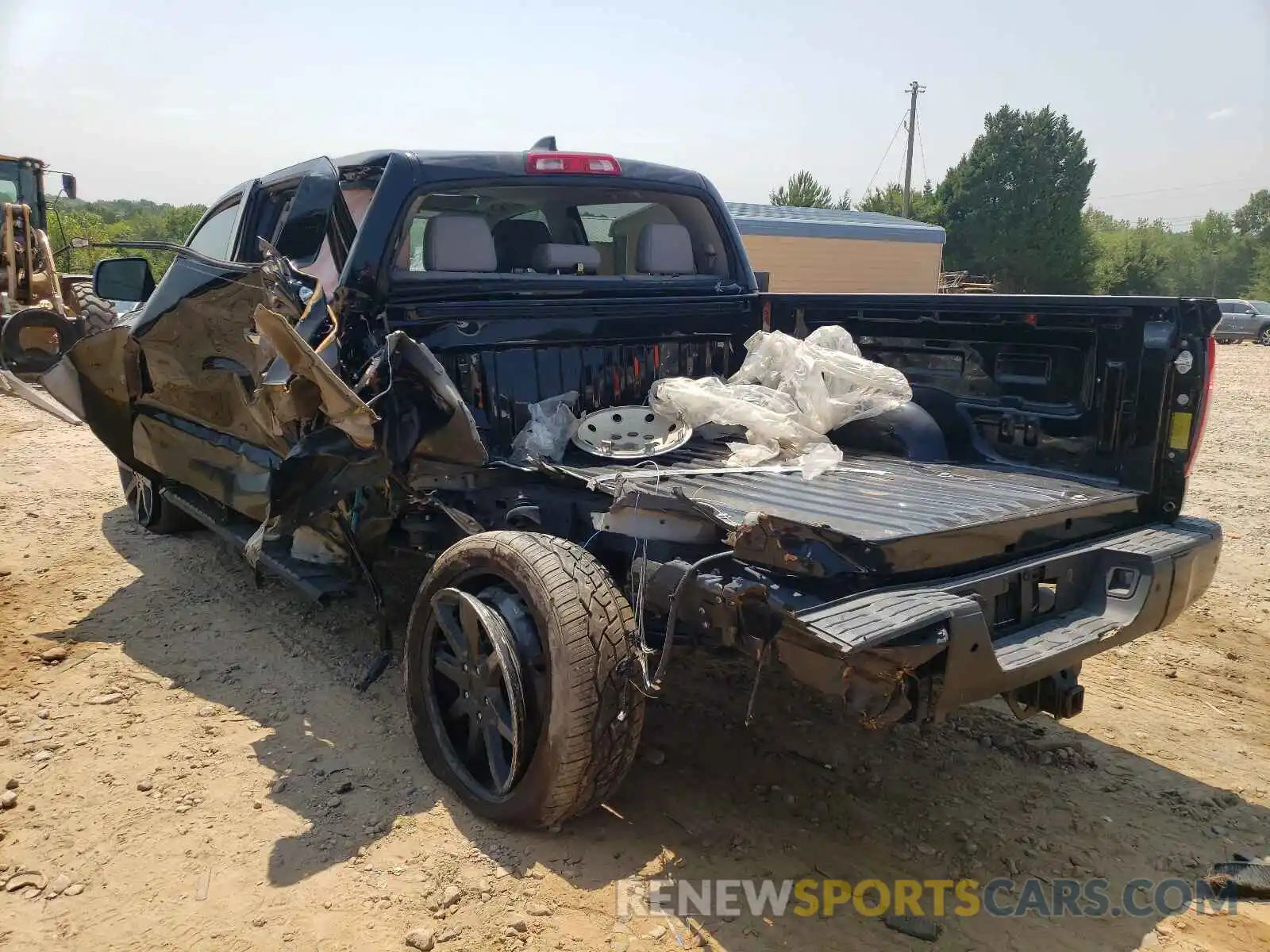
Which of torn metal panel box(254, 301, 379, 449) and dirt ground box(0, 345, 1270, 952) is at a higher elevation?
torn metal panel box(254, 301, 379, 449)

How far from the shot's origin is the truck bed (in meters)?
2.50

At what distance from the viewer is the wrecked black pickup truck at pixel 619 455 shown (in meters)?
2.57

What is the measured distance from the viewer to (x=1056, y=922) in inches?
103

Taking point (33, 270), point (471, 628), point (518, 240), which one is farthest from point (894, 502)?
point (33, 270)

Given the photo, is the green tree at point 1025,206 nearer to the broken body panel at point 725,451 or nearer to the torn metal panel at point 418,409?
the broken body panel at point 725,451

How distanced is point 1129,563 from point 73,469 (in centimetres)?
841

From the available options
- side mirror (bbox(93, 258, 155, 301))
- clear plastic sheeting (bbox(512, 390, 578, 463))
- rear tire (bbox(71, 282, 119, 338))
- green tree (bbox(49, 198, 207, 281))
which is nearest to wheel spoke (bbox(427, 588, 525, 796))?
clear plastic sheeting (bbox(512, 390, 578, 463))

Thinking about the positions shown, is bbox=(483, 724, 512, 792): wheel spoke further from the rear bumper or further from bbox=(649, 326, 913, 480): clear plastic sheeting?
bbox=(649, 326, 913, 480): clear plastic sheeting

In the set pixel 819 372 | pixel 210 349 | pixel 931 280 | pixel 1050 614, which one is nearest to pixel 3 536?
pixel 210 349

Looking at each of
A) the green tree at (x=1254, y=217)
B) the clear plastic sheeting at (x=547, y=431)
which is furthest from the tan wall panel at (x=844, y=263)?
the green tree at (x=1254, y=217)

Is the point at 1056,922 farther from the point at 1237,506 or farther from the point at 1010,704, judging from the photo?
the point at 1237,506

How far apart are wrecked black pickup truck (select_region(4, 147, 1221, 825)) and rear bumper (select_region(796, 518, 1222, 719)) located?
11 mm

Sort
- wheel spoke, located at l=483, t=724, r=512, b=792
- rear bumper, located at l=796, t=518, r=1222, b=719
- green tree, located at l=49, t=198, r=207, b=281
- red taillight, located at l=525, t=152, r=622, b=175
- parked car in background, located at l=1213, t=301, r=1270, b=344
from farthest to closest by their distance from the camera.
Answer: parked car in background, located at l=1213, t=301, r=1270, b=344
green tree, located at l=49, t=198, r=207, b=281
red taillight, located at l=525, t=152, r=622, b=175
wheel spoke, located at l=483, t=724, r=512, b=792
rear bumper, located at l=796, t=518, r=1222, b=719

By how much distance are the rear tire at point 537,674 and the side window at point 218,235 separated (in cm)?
300
